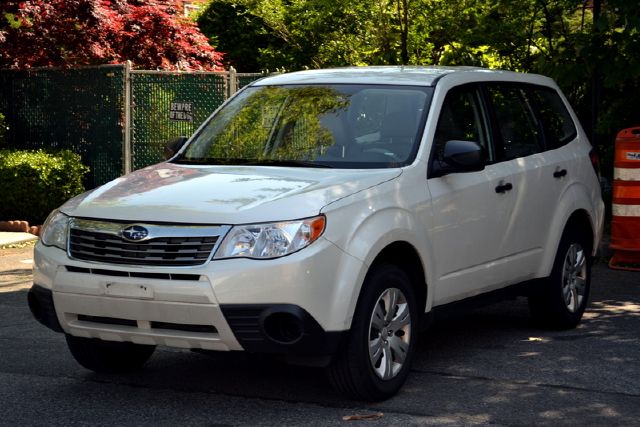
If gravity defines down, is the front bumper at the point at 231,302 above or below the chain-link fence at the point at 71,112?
above

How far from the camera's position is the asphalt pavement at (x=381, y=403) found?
6426 millimetres

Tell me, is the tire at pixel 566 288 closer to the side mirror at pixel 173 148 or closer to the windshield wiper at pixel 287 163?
the windshield wiper at pixel 287 163

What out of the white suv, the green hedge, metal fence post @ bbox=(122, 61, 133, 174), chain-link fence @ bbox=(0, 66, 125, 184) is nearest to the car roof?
the white suv

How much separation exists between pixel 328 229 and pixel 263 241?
34 cm

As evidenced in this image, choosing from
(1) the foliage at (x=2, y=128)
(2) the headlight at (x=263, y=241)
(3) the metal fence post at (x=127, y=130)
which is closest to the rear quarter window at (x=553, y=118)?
(2) the headlight at (x=263, y=241)

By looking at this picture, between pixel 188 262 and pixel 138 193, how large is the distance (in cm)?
72

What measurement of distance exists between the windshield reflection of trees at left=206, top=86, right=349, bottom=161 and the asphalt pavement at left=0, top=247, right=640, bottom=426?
1247mm

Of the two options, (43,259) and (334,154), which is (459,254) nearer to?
(334,154)

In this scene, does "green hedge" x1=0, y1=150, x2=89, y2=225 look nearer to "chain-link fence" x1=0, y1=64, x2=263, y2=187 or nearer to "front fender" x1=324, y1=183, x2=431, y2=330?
"chain-link fence" x1=0, y1=64, x2=263, y2=187

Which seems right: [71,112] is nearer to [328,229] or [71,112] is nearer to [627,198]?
[627,198]

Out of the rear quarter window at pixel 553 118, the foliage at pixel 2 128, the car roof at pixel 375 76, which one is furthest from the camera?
the foliage at pixel 2 128

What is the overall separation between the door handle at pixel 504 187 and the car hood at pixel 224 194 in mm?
1088

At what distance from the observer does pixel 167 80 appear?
17.8m

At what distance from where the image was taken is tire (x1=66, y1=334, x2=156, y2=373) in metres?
7.21
